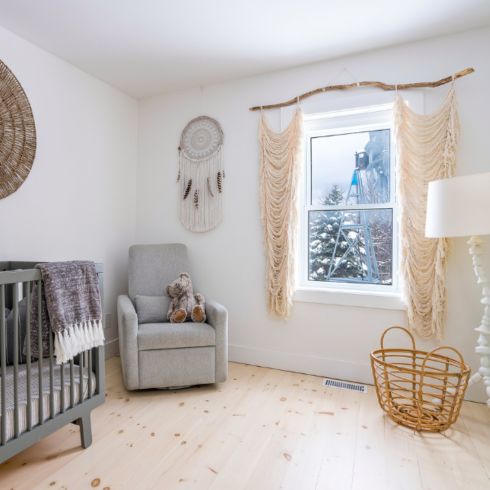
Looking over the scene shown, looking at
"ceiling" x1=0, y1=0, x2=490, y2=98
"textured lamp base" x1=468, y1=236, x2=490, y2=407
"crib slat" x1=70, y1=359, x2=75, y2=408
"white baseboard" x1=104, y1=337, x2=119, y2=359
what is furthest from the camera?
"white baseboard" x1=104, y1=337, x2=119, y2=359

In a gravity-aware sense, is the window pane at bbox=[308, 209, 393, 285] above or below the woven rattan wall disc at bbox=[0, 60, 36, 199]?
below

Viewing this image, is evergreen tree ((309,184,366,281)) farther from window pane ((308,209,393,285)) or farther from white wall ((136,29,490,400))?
Result: white wall ((136,29,490,400))

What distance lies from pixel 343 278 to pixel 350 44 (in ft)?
5.65

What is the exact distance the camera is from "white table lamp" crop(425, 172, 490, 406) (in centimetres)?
172

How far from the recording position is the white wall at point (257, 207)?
7.27ft

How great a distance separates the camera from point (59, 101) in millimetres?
2541

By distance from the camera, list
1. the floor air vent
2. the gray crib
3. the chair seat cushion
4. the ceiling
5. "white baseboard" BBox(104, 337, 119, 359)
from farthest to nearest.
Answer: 1. "white baseboard" BBox(104, 337, 119, 359)
2. the floor air vent
3. the chair seat cushion
4. the ceiling
5. the gray crib

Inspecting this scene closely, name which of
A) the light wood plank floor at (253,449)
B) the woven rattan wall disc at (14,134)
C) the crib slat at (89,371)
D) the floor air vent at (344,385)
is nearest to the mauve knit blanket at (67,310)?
the crib slat at (89,371)

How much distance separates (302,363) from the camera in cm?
268

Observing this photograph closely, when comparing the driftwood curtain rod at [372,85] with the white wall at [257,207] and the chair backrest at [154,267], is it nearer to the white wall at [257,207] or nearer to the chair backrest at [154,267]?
the white wall at [257,207]

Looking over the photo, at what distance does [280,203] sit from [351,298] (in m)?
0.92

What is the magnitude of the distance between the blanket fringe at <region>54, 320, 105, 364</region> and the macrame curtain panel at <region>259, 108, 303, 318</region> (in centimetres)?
143

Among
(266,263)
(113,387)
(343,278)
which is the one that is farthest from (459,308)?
(113,387)

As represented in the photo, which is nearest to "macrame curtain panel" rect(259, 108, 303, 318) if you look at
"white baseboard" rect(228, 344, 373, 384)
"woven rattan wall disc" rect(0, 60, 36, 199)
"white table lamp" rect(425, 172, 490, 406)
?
"white baseboard" rect(228, 344, 373, 384)
